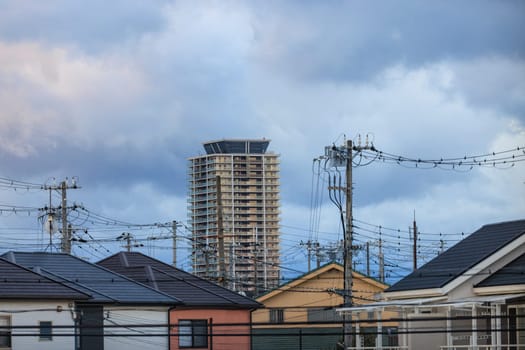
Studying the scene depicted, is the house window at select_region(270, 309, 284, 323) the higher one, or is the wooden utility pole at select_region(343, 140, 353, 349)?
the wooden utility pole at select_region(343, 140, 353, 349)

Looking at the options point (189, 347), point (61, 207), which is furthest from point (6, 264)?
point (61, 207)

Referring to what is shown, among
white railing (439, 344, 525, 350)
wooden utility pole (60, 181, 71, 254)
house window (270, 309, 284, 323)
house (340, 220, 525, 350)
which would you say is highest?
wooden utility pole (60, 181, 71, 254)

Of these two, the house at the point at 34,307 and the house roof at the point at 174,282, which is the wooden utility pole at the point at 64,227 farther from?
the house at the point at 34,307

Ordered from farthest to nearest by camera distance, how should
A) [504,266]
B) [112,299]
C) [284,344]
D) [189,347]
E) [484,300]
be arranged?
[284,344], [189,347], [112,299], [504,266], [484,300]

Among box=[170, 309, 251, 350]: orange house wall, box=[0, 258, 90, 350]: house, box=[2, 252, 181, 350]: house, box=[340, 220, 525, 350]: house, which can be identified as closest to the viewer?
box=[340, 220, 525, 350]: house

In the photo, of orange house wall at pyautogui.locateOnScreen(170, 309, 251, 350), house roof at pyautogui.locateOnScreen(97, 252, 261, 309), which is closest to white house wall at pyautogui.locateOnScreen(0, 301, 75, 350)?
orange house wall at pyautogui.locateOnScreen(170, 309, 251, 350)

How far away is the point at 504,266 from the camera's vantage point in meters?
40.7

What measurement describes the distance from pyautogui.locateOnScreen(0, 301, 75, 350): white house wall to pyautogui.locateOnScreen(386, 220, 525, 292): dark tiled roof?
12.8m

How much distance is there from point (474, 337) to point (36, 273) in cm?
1679

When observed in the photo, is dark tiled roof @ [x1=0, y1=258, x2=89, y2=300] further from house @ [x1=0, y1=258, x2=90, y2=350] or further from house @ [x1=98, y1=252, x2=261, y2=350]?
house @ [x1=98, y1=252, x2=261, y2=350]

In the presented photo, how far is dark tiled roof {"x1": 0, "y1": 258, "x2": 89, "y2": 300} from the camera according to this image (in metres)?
40.4

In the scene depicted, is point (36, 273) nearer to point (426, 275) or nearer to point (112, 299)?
point (112, 299)

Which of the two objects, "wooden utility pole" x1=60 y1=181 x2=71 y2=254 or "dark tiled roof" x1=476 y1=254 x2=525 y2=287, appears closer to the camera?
"dark tiled roof" x1=476 y1=254 x2=525 y2=287

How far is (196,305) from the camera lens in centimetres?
4812
